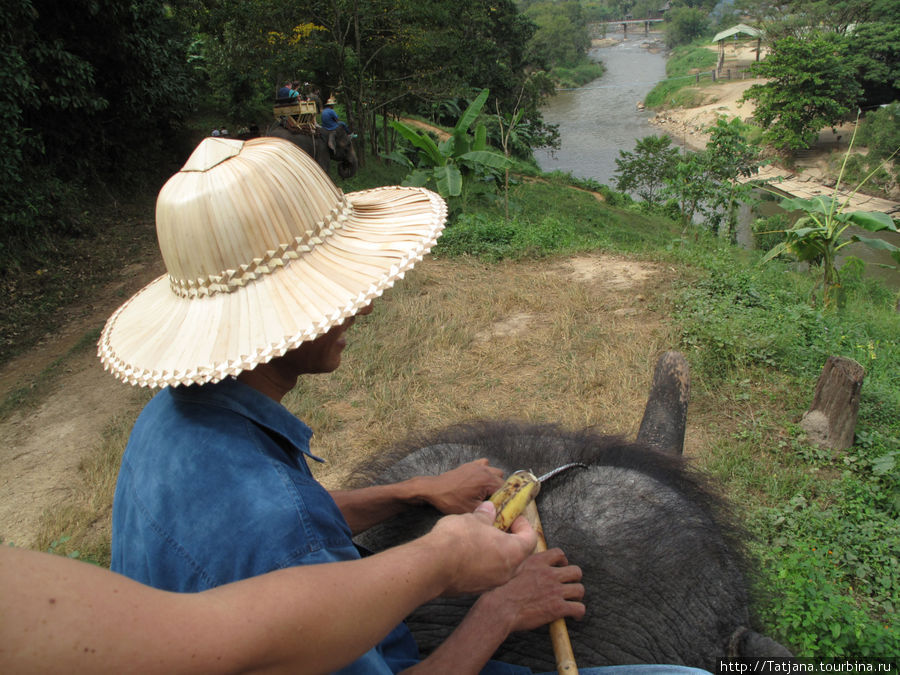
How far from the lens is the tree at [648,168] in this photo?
18.4 metres

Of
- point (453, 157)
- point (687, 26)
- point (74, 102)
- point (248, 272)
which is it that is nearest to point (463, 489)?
point (248, 272)

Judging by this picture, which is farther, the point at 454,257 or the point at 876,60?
the point at 876,60

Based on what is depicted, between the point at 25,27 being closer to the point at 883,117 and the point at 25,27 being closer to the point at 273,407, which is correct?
the point at 273,407

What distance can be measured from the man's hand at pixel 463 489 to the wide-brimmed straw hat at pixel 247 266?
572mm

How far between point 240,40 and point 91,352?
691 cm

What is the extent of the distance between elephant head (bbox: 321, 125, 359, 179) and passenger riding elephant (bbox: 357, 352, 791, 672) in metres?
7.37

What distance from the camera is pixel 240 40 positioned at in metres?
9.85

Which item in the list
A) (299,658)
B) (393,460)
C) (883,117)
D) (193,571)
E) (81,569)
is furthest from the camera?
(883,117)

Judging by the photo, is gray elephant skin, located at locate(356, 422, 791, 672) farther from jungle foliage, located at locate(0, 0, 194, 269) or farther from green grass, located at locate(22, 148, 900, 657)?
jungle foliage, located at locate(0, 0, 194, 269)

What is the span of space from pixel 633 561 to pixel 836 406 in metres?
2.10

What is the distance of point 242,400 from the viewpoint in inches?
A: 41.3

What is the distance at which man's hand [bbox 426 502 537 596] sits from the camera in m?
0.90

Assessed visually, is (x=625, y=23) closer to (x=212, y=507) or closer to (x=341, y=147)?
(x=341, y=147)

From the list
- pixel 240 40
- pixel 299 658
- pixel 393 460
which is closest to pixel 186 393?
pixel 299 658
